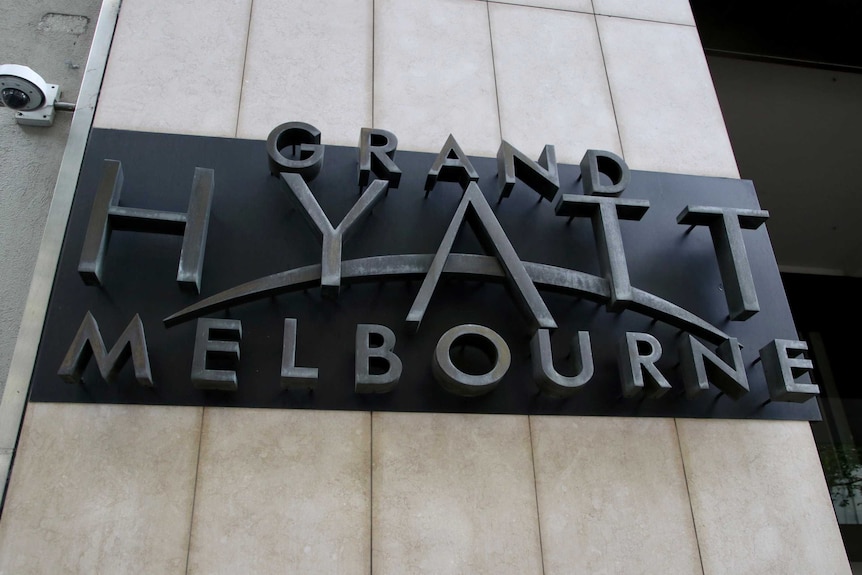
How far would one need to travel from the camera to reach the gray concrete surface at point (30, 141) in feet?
13.2

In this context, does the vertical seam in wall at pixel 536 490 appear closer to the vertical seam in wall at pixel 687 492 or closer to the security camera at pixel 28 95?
the vertical seam in wall at pixel 687 492

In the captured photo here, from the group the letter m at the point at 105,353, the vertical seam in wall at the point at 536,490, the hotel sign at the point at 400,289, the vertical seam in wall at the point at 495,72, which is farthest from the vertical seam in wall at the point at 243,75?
the vertical seam in wall at the point at 536,490

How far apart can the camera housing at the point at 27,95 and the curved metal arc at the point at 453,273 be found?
180 cm

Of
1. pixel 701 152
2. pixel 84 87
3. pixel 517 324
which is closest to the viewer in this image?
pixel 517 324

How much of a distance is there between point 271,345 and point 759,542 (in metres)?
2.72

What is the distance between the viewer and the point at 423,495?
11.8 feet

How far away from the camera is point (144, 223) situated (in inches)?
152

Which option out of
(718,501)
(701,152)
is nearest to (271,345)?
(718,501)

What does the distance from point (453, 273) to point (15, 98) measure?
9.29ft

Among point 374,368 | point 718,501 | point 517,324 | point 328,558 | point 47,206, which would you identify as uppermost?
point 47,206

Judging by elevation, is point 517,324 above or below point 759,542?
above

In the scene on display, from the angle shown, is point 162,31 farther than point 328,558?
Yes

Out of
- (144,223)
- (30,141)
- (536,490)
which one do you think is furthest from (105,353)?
(536,490)

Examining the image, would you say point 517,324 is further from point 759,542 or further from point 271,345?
point 759,542
